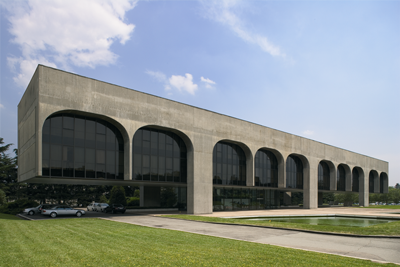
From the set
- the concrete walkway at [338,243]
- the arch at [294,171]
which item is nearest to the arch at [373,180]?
the arch at [294,171]

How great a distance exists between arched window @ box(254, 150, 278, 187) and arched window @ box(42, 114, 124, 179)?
22.9m

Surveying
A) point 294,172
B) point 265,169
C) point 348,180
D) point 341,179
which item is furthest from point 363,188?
point 265,169

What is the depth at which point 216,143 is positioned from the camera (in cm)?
3988

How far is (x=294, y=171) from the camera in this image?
174 feet

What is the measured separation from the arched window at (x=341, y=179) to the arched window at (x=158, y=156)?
41.5m

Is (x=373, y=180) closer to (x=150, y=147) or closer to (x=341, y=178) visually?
(x=341, y=178)

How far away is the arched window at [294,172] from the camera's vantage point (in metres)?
51.7

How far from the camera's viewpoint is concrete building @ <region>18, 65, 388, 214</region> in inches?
1024

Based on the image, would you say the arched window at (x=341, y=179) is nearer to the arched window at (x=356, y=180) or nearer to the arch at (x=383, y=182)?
the arched window at (x=356, y=180)

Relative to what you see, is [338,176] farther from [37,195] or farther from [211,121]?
[37,195]

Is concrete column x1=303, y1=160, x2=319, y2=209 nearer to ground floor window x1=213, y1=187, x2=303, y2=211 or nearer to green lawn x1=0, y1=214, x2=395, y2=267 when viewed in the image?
ground floor window x1=213, y1=187, x2=303, y2=211

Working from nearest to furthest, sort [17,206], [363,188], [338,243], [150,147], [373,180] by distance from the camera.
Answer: [338,243]
[150,147]
[17,206]
[363,188]
[373,180]

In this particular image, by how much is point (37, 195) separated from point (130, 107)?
43815mm

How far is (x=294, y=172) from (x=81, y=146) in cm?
3716
